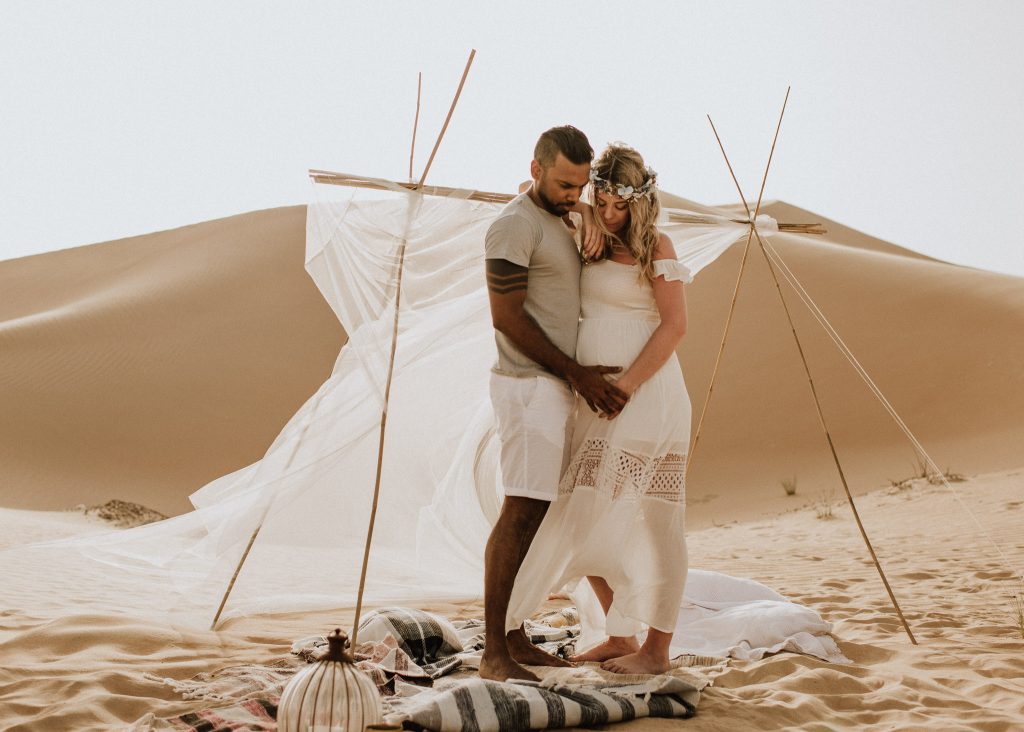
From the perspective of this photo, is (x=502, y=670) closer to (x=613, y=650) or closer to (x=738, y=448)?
(x=613, y=650)

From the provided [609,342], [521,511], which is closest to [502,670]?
[521,511]

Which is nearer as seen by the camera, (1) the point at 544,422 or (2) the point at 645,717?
(2) the point at 645,717

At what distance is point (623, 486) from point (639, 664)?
2.10 feet

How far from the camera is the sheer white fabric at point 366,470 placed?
160 inches

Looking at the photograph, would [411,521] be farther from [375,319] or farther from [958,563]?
[958,563]

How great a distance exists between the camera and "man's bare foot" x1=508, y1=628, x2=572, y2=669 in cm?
365

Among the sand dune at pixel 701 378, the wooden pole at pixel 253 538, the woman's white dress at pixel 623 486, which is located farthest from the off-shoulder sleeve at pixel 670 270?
the sand dune at pixel 701 378

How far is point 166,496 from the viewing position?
14992 mm

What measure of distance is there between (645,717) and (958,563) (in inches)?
174

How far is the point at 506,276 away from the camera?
3.48 m

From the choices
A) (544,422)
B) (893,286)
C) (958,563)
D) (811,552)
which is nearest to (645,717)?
(544,422)

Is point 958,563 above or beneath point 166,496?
beneath

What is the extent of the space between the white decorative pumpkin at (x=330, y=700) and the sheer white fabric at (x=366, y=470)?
1.28 m

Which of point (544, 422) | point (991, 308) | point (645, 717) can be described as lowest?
point (645, 717)
